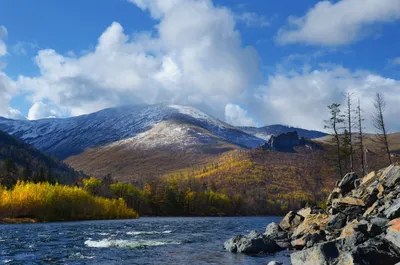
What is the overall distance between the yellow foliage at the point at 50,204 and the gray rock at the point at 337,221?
304ft

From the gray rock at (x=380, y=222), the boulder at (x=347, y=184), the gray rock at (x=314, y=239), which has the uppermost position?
the boulder at (x=347, y=184)

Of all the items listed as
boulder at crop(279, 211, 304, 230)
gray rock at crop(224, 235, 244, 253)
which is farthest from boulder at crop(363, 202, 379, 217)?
boulder at crop(279, 211, 304, 230)

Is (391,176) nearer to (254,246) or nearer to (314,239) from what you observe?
(314,239)

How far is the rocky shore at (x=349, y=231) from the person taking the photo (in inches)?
846

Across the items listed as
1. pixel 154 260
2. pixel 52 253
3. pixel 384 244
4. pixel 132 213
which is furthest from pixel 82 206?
pixel 384 244

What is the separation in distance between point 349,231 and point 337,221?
9496 mm

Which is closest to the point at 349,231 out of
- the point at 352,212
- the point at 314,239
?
the point at 314,239

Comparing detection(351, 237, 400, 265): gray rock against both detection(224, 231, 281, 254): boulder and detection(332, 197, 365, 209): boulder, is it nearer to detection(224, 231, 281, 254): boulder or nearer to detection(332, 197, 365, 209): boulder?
detection(224, 231, 281, 254): boulder

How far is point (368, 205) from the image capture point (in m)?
39.6

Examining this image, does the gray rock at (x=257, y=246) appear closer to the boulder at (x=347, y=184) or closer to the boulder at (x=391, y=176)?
the boulder at (x=391, y=176)

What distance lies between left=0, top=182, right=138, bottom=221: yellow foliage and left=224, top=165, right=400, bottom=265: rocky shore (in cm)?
8196

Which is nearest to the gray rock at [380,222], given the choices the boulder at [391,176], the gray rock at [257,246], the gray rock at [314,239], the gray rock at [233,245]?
the gray rock at [314,239]

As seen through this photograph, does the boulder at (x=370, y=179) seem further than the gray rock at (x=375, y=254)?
Yes

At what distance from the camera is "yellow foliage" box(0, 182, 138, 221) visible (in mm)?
107812
